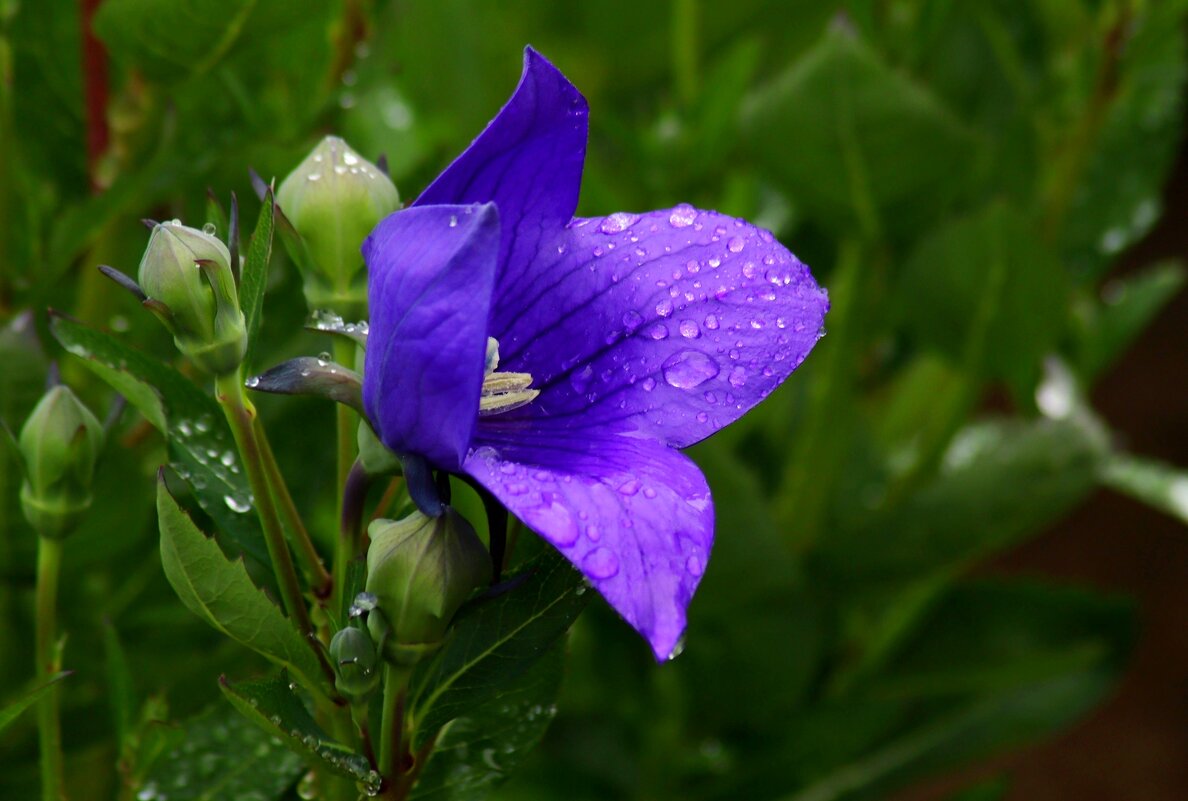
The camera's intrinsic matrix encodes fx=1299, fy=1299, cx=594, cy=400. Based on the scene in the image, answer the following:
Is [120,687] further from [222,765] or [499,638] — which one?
[499,638]

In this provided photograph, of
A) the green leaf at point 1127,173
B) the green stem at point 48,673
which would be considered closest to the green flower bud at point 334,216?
the green stem at point 48,673

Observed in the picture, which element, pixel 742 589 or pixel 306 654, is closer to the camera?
pixel 306 654

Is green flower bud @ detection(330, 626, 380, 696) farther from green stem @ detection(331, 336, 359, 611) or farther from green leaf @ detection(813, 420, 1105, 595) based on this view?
green leaf @ detection(813, 420, 1105, 595)

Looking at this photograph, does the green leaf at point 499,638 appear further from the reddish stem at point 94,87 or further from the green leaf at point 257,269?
the reddish stem at point 94,87

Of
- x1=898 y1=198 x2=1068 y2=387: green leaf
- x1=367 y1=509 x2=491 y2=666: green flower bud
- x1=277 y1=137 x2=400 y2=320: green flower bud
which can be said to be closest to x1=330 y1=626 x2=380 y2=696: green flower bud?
x1=367 y1=509 x2=491 y2=666: green flower bud

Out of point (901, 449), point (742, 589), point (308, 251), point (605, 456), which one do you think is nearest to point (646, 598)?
point (605, 456)

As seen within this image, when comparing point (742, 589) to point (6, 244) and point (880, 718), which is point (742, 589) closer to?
point (880, 718)

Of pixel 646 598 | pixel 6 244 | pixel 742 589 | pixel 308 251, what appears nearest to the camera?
pixel 646 598
